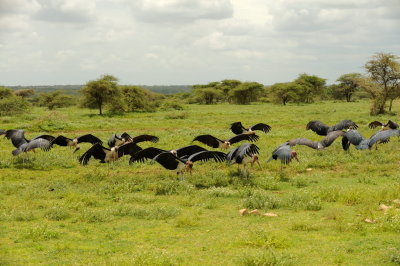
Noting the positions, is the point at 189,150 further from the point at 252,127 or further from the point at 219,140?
the point at 252,127

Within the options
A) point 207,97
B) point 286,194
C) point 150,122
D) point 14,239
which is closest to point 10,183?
point 14,239

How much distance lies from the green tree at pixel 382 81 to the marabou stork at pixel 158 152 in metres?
28.4

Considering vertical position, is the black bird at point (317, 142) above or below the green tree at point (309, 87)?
below

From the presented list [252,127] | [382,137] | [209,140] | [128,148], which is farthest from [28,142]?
[382,137]

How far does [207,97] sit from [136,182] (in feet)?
197

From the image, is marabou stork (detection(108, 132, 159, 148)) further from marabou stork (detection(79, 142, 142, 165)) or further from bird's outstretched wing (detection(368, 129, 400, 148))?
bird's outstretched wing (detection(368, 129, 400, 148))

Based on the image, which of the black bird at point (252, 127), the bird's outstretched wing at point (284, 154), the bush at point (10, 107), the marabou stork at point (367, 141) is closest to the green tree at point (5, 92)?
the bush at point (10, 107)

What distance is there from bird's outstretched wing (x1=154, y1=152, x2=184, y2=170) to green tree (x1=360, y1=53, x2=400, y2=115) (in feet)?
96.6

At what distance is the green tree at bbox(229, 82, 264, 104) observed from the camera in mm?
69812

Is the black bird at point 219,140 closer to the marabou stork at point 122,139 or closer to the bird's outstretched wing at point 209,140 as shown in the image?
the bird's outstretched wing at point 209,140

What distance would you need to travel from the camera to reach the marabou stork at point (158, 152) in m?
12.9

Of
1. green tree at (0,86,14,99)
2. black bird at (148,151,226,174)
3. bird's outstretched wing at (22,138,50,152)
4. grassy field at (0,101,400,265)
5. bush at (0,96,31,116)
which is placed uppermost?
green tree at (0,86,14,99)

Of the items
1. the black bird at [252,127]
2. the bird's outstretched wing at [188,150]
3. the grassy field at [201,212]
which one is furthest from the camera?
the black bird at [252,127]

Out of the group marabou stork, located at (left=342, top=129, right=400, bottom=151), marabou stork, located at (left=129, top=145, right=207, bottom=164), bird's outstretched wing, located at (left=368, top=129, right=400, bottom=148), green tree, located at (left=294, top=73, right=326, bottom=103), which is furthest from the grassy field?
green tree, located at (left=294, top=73, right=326, bottom=103)
